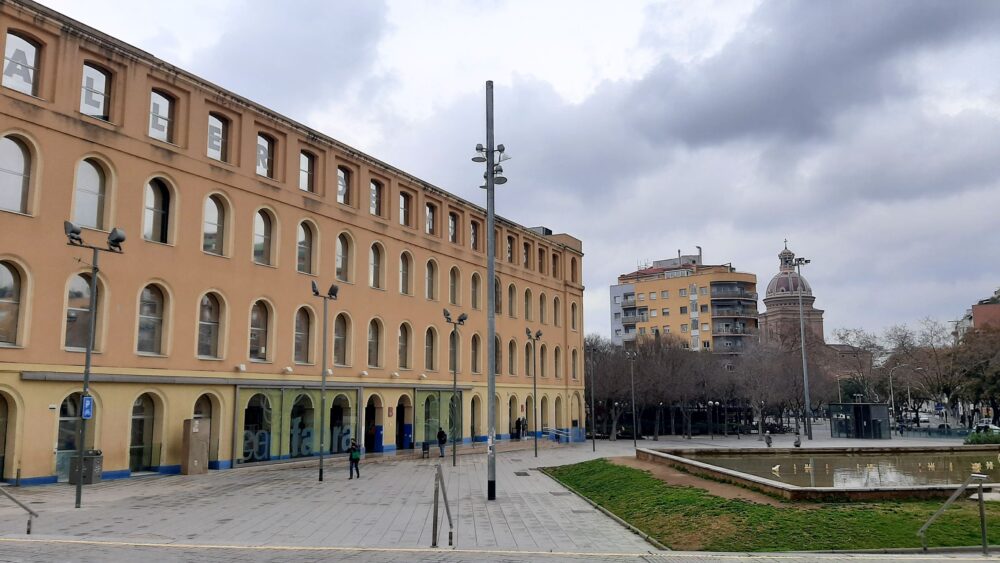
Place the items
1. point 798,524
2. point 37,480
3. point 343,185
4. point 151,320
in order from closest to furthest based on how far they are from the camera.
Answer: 1. point 798,524
2. point 37,480
3. point 151,320
4. point 343,185

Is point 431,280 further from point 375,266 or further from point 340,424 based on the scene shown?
point 340,424

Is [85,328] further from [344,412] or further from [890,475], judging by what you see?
[890,475]

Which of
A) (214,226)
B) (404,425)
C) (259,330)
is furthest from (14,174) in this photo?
(404,425)

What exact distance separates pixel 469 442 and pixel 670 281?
6586 centimetres

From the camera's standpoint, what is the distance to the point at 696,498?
1761cm

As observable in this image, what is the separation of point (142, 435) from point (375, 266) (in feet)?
52.5

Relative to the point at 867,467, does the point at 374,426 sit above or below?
above

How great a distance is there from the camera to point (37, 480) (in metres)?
23.8

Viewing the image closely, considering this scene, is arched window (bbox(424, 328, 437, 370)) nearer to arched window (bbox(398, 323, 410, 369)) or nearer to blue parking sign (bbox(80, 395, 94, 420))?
arched window (bbox(398, 323, 410, 369))

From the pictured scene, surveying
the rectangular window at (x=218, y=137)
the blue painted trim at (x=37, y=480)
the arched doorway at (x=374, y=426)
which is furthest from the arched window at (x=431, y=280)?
the blue painted trim at (x=37, y=480)

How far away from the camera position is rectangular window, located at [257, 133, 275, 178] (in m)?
34.5

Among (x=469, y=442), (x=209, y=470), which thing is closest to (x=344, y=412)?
(x=209, y=470)

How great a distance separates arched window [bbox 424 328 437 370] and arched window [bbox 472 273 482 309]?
4902 millimetres

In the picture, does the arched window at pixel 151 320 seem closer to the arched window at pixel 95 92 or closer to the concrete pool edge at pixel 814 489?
the arched window at pixel 95 92
